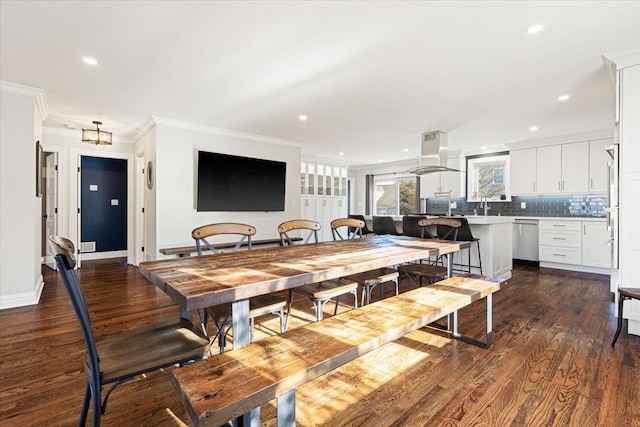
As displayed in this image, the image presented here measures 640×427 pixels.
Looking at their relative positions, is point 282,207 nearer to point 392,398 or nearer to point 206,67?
point 206,67

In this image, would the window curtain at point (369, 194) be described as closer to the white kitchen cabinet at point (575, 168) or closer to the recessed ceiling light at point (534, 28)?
the white kitchen cabinet at point (575, 168)

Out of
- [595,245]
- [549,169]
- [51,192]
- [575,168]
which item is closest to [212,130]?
[51,192]

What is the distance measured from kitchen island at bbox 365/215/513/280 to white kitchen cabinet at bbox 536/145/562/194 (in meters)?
1.77

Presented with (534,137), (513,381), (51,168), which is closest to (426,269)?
(513,381)

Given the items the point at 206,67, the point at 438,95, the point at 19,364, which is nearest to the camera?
the point at 19,364

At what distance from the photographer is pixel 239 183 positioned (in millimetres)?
5312

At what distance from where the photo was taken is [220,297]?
4.19 ft

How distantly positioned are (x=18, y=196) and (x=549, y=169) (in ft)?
26.7

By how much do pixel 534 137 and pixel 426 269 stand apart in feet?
15.0

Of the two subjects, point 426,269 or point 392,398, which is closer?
point 392,398

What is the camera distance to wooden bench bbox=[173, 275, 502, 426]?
3.10ft

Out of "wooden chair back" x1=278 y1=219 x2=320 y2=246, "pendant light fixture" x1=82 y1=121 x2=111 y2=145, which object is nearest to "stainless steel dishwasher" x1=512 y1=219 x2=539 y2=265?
"wooden chair back" x1=278 y1=219 x2=320 y2=246

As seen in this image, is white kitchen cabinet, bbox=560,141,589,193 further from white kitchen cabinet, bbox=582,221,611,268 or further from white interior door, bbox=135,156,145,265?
white interior door, bbox=135,156,145,265

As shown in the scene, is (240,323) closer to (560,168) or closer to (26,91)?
(26,91)
